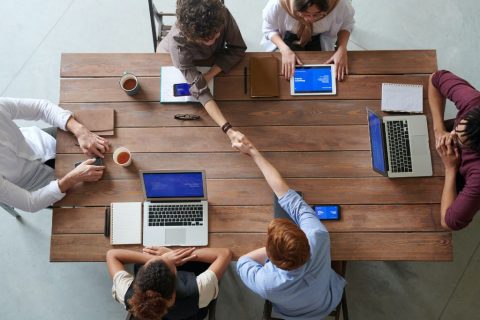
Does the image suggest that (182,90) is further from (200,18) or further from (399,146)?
(399,146)

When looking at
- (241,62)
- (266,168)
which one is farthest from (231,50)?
(266,168)

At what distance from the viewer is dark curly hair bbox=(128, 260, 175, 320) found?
1712 mm

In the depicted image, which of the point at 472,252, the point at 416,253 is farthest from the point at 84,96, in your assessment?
the point at 472,252

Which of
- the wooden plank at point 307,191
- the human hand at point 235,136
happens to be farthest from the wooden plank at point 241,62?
the wooden plank at point 307,191

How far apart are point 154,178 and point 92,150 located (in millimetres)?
404

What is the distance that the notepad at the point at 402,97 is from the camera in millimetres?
2184

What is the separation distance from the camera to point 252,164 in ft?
6.99

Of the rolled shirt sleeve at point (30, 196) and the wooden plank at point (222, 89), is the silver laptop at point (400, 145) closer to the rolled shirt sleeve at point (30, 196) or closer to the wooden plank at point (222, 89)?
the wooden plank at point (222, 89)

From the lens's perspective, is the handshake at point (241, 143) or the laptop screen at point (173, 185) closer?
the laptop screen at point (173, 185)

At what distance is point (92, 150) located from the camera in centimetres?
214

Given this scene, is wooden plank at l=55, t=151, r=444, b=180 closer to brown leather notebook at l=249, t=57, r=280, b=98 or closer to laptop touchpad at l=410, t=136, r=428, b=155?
laptop touchpad at l=410, t=136, r=428, b=155

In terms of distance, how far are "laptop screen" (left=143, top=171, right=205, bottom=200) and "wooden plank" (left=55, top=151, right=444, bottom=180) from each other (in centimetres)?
14

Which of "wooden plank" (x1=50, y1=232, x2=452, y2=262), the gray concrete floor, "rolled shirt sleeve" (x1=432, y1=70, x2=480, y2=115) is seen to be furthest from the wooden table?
the gray concrete floor

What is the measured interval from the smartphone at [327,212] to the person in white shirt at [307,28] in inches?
27.2
